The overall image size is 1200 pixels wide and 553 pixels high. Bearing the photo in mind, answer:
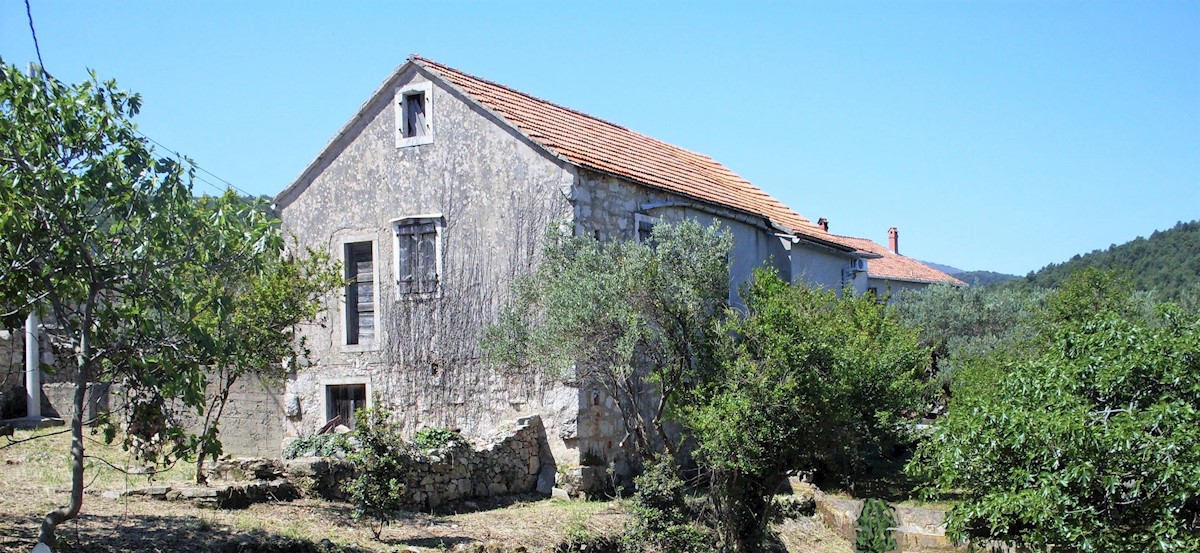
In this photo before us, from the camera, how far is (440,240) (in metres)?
16.0

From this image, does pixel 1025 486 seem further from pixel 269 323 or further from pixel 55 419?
pixel 55 419

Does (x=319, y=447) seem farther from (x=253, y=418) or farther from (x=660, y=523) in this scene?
(x=660, y=523)

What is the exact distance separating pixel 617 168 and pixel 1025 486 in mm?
9097

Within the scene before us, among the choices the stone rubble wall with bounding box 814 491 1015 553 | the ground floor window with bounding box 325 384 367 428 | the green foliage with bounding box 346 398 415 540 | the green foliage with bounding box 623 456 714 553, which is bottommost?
the stone rubble wall with bounding box 814 491 1015 553

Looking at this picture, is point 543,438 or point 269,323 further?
point 543,438

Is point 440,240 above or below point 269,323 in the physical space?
above

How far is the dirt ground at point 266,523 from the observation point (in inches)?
388

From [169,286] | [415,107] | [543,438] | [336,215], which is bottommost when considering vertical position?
[543,438]

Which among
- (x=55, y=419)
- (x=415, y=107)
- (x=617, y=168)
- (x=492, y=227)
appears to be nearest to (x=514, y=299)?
(x=492, y=227)

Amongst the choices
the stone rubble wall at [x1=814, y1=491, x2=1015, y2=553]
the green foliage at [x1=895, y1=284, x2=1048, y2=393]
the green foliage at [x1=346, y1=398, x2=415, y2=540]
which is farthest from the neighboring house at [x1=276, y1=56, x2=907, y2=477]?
the green foliage at [x1=895, y1=284, x2=1048, y2=393]

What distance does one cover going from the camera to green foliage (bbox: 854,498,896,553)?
14.4m

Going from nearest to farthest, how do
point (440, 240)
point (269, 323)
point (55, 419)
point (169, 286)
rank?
point (169, 286)
point (269, 323)
point (440, 240)
point (55, 419)

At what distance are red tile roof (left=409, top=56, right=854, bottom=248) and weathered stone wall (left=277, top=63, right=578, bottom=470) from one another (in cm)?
34

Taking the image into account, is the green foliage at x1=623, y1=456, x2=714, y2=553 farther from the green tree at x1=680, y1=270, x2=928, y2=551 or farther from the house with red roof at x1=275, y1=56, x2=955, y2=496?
the house with red roof at x1=275, y1=56, x2=955, y2=496
